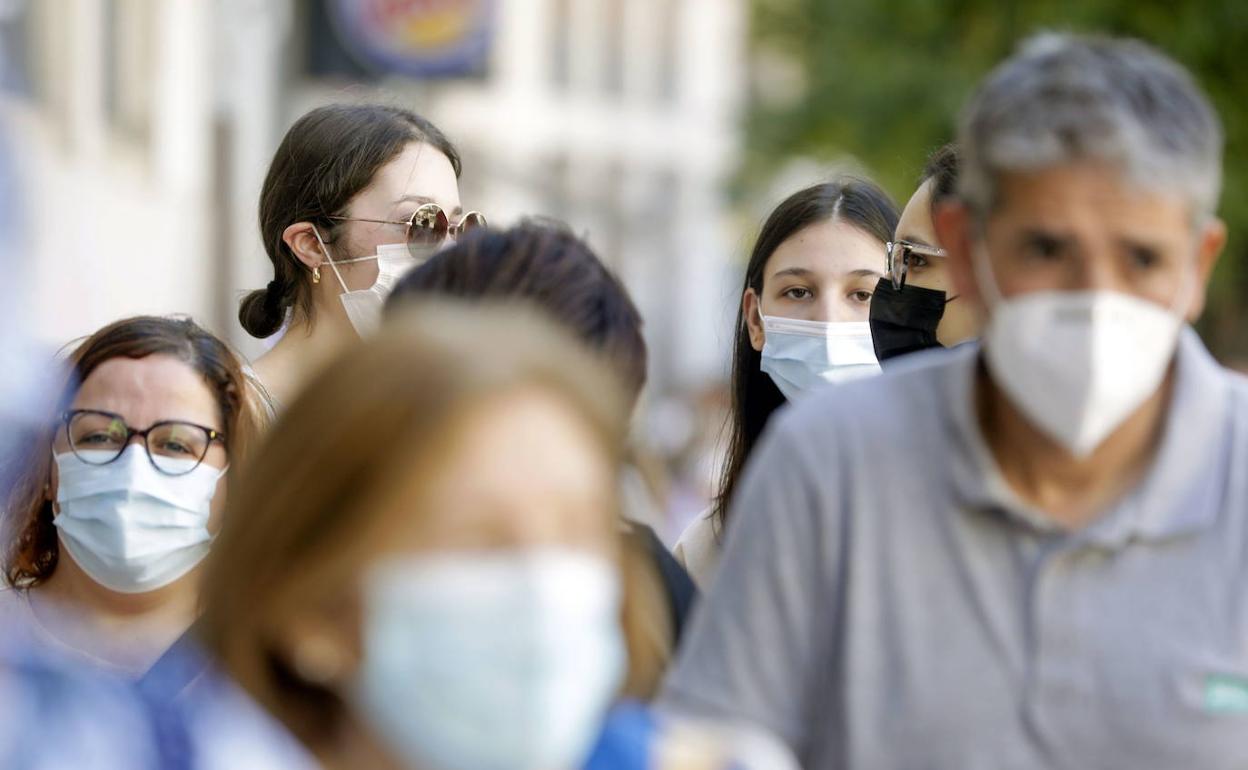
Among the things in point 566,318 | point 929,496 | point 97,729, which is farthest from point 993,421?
point 97,729

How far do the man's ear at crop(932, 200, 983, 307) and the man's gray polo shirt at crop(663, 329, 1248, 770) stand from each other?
11 cm

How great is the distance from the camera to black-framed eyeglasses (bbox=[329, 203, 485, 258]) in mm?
4844

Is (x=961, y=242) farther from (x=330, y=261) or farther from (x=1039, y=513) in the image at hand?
(x=330, y=261)

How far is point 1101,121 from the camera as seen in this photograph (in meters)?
2.63

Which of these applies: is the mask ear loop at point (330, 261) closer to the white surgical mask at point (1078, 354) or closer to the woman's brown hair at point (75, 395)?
the woman's brown hair at point (75, 395)

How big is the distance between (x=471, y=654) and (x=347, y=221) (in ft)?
9.68

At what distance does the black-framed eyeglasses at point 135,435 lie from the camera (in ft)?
14.0

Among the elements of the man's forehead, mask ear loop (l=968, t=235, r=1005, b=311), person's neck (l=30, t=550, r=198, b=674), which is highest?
the man's forehead

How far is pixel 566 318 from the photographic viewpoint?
3.20m

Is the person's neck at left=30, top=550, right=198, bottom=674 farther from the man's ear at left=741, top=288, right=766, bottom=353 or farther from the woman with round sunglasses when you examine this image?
the man's ear at left=741, top=288, right=766, bottom=353

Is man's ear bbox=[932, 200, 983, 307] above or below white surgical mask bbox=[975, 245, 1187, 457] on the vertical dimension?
above

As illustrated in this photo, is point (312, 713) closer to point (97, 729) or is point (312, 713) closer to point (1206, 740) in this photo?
point (97, 729)

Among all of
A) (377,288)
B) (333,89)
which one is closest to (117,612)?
(377,288)

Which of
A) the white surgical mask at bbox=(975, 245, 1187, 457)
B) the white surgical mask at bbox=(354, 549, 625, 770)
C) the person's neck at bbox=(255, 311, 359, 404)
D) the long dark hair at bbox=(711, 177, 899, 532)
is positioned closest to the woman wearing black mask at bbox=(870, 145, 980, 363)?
the long dark hair at bbox=(711, 177, 899, 532)
